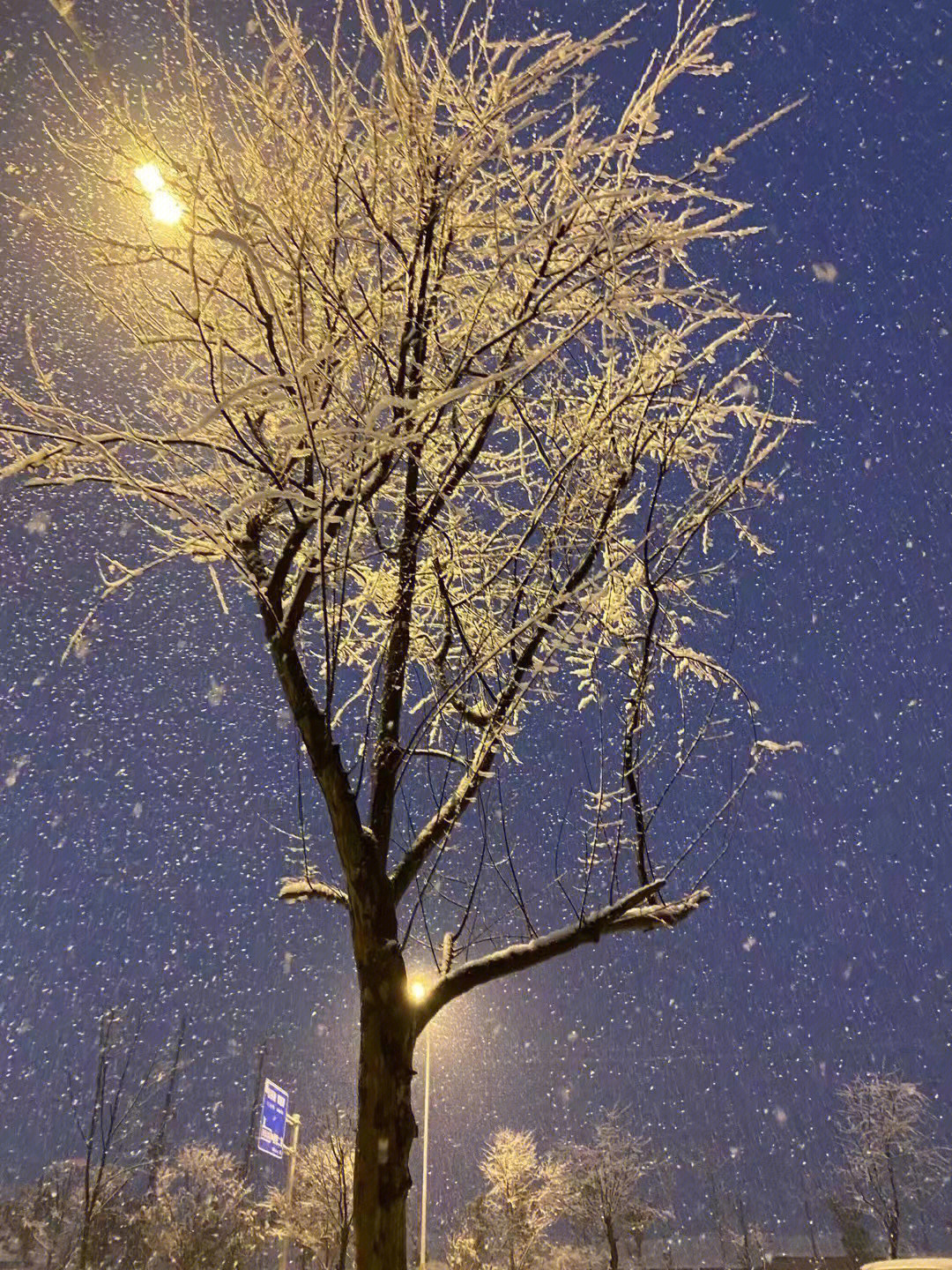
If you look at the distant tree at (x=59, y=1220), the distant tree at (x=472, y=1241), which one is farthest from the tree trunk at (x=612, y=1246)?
the distant tree at (x=59, y=1220)

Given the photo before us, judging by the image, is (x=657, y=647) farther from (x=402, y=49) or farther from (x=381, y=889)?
(x=402, y=49)

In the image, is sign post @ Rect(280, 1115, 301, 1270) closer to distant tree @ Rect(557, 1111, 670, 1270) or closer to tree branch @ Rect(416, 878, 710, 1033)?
tree branch @ Rect(416, 878, 710, 1033)

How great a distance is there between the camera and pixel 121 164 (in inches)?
113

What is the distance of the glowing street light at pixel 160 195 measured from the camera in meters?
2.47

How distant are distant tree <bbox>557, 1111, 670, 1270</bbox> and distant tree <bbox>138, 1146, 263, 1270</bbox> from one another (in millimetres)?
15562

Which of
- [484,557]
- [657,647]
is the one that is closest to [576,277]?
[484,557]

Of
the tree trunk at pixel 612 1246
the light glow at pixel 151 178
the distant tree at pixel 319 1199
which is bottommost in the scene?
the tree trunk at pixel 612 1246

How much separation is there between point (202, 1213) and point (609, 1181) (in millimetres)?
20456

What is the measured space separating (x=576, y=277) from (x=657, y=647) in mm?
2091

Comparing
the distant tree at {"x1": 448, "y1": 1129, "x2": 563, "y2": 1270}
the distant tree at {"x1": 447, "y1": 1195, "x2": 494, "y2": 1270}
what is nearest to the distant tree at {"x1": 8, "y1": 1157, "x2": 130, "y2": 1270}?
the distant tree at {"x1": 447, "y1": 1195, "x2": 494, "y2": 1270}

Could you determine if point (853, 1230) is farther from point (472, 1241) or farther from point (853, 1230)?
point (472, 1241)

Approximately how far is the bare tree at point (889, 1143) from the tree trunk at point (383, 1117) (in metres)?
39.4

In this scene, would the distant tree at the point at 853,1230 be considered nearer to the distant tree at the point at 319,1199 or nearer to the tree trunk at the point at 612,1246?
the tree trunk at the point at 612,1246

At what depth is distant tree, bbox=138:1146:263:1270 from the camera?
39.3 metres
